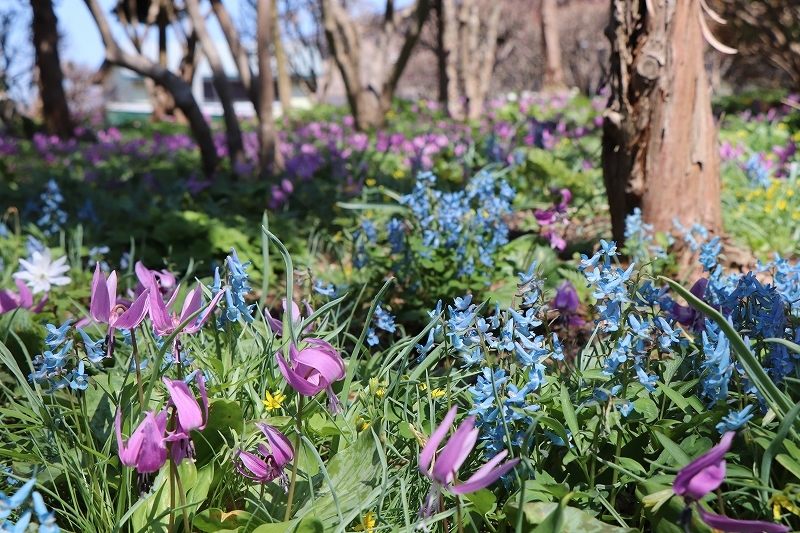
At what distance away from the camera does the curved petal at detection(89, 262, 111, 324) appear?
1390 mm

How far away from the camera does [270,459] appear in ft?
4.96

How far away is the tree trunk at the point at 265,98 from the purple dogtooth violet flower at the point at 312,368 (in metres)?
5.09

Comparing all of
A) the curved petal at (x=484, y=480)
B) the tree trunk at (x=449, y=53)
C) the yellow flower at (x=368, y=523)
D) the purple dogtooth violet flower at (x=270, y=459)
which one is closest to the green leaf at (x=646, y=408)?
the curved petal at (x=484, y=480)

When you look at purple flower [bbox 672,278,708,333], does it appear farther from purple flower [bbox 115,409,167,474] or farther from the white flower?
the white flower

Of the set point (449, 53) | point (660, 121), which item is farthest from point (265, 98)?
point (449, 53)

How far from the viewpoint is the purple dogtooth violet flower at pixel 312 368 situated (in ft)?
4.26

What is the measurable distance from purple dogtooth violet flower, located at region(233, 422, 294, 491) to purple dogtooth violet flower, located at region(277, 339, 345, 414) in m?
0.14

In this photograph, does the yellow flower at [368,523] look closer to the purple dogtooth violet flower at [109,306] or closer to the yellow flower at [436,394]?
the yellow flower at [436,394]

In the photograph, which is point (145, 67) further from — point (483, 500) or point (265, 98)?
point (483, 500)

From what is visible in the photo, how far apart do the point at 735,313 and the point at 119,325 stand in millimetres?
1385

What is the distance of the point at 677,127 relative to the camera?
10.3ft

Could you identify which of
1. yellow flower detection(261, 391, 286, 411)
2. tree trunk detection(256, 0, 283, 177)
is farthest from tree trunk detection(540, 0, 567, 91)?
yellow flower detection(261, 391, 286, 411)

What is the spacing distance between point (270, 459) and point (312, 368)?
274mm

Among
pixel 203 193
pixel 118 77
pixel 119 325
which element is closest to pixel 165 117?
pixel 203 193
